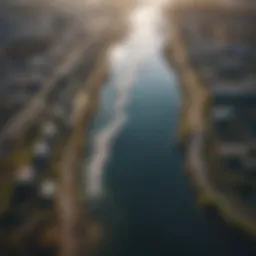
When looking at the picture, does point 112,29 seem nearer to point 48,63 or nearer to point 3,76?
point 48,63

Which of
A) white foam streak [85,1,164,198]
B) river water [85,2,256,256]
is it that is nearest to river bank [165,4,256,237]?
river water [85,2,256,256]

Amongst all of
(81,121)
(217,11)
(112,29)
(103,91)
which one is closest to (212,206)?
(81,121)

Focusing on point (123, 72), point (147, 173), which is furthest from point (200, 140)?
point (123, 72)

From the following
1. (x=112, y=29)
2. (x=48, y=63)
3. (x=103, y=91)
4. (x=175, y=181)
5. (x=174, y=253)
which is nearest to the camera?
(x=174, y=253)

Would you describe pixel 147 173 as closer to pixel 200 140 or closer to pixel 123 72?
pixel 200 140

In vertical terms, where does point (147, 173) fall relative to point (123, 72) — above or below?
below

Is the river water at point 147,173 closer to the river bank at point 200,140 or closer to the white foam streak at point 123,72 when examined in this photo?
the white foam streak at point 123,72

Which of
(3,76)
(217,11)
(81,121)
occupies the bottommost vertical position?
(81,121)

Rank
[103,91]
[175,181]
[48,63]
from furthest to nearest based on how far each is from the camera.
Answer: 1. [48,63]
2. [103,91]
3. [175,181]

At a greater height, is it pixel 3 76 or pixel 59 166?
pixel 3 76
